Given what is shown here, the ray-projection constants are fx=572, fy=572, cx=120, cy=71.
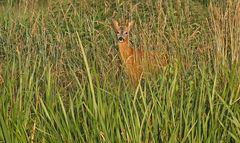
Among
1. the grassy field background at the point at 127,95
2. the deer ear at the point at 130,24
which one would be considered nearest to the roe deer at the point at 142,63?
the grassy field background at the point at 127,95

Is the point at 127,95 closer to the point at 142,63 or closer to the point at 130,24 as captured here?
the point at 142,63

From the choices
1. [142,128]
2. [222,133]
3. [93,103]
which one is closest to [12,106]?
[93,103]

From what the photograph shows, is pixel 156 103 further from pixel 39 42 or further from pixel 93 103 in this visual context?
pixel 39 42

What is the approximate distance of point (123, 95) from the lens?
10.7 feet

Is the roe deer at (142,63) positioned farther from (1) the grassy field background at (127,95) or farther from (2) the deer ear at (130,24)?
(2) the deer ear at (130,24)

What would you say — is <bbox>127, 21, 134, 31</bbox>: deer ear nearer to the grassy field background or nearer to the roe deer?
the roe deer

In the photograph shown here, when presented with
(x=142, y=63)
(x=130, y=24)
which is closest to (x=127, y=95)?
(x=142, y=63)

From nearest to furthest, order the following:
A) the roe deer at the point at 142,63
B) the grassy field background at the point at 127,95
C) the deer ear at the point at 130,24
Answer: the grassy field background at the point at 127,95
the roe deer at the point at 142,63
the deer ear at the point at 130,24

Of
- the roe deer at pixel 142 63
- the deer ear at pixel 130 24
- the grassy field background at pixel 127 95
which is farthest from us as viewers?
the deer ear at pixel 130 24

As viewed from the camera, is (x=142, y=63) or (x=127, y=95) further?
(x=142, y=63)

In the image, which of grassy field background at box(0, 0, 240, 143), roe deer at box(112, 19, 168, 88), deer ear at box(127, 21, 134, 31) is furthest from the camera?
deer ear at box(127, 21, 134, 31)

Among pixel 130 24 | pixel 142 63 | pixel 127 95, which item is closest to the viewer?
pixel 127 95

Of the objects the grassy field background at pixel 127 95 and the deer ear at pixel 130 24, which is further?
the deer ear at pixel 130 24

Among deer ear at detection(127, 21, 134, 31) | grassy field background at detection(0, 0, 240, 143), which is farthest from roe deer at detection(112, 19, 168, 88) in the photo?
deer ear at detection(127, 21, 134, 31)
